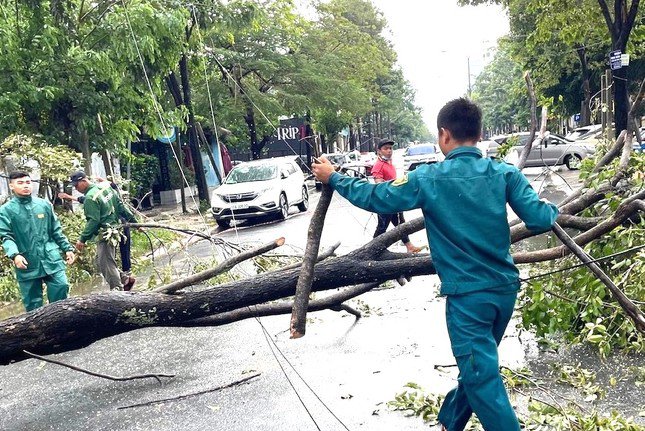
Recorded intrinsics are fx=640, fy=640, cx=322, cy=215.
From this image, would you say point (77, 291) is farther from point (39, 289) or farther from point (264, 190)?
point (264, 190)

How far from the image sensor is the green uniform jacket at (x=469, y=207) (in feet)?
9.50

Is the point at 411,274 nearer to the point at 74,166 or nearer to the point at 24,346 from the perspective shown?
the point at 24,346

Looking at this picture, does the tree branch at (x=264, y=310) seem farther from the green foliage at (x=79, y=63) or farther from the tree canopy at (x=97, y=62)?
the green foliage at (x=79, y=63)

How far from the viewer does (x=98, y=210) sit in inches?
295

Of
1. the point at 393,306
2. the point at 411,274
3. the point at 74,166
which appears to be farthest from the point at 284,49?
the point at 411,274

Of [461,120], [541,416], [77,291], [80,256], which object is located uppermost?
[461,120]

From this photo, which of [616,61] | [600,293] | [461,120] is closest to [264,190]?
[616,61]

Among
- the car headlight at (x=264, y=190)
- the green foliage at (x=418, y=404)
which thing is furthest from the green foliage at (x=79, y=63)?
the green foliage at (x=418, y=404)

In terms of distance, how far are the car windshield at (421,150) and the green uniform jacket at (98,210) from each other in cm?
2607

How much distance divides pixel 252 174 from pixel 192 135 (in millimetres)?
3056

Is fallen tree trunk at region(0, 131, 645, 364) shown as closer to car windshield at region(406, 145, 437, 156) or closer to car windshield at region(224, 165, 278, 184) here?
car windshield at region(224, 165, 278, 184)

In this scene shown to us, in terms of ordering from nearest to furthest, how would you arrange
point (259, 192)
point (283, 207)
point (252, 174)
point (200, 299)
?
point (200, 299) < point (259, 192) < point (283, 207) < point (252, 174)

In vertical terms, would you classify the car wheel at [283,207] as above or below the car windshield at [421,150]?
below

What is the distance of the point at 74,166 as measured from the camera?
409 inches
